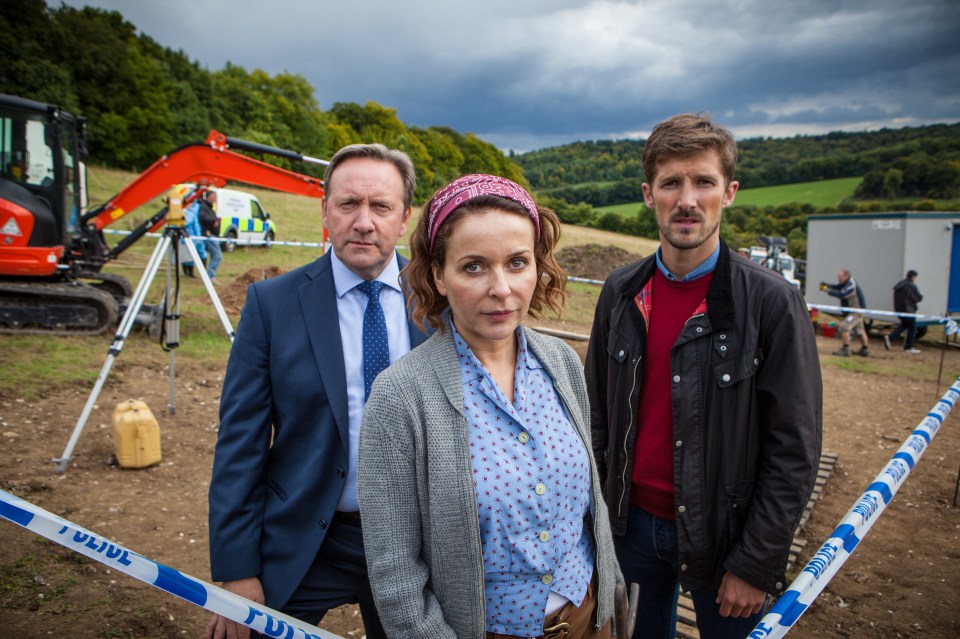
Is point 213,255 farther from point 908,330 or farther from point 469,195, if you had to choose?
point 908,330

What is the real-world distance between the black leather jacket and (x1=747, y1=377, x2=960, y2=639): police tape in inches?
5.1

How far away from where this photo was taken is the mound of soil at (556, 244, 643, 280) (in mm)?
20391

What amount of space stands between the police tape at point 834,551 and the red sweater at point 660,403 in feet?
1.67

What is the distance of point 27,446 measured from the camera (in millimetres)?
5676

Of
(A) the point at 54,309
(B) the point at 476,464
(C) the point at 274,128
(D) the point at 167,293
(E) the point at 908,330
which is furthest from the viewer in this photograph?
(C) the point at 274,128

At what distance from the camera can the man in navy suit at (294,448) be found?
1895 millimetres

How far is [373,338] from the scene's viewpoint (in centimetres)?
204

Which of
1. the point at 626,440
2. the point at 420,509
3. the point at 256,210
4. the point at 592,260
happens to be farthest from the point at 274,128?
the point at 420,509

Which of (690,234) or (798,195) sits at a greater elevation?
(798,195)

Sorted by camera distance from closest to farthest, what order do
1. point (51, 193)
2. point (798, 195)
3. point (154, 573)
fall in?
point (154, 573), point (51, 193), point (798, 195)

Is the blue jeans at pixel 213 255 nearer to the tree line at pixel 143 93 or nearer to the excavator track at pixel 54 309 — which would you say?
the excavator track at pixel 54 309

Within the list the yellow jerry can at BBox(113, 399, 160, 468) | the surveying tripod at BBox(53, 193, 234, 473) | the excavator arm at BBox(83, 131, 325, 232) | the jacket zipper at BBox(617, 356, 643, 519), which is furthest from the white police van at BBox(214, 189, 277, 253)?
the jacket zipper at BBox(617, 356, 643, 519)

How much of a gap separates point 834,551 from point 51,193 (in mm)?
11536

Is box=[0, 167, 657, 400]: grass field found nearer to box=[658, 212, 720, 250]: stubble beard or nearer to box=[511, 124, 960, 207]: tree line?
box=[658, 212, 720, 250]: stubble beard
